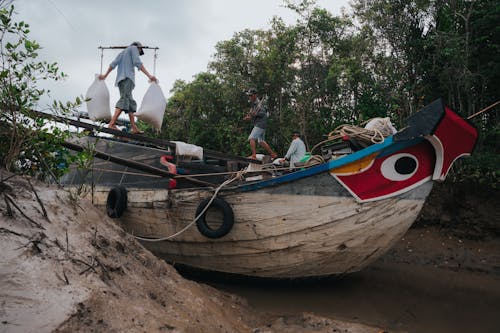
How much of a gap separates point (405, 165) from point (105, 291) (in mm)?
3140

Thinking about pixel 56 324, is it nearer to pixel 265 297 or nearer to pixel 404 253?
pixel 265 297

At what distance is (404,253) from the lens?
23.3ft

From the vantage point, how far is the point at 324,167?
13.8 feet

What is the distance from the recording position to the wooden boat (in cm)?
406

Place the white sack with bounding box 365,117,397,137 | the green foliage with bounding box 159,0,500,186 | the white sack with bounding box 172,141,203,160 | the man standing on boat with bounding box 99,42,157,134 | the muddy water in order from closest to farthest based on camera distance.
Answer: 1. the muddy water
2. the white sack with bounding box 365,117,397,137
3. the white sack with bounding box 172,141,203,160
4. the man standing on boat with bounding box 99,42,157,134
5. the green foliage with bounding box 159,0,500,186

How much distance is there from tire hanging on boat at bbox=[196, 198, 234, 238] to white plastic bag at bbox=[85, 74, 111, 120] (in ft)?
7.95

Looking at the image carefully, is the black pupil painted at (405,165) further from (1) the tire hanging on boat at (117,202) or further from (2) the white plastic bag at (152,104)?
(1) the tire hanging on boat at (117,202)

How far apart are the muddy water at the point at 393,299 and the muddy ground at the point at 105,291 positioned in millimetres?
28

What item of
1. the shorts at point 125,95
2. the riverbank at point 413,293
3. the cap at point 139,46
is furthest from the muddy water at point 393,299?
the cap at point 139,46

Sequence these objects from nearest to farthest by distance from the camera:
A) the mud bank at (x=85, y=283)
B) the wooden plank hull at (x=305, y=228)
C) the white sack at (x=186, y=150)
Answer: the mud bank at (x=85, y=283)
the wooden plank hull at (x=305, y=228)
the white sack at (x=186, y=150)

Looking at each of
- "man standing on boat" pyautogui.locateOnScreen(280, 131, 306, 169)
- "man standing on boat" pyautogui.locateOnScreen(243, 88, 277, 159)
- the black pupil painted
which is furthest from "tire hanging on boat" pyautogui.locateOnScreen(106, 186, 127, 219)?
the black pupil painted

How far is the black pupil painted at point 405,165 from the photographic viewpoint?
411cm

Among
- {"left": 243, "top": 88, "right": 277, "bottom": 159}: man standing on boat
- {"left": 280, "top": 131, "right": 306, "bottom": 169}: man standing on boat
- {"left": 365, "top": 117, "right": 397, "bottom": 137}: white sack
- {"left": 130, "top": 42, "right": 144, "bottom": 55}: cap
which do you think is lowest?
{"left": 280, "top": 131, "right": 306, "bottom": 169}: man standing on boat

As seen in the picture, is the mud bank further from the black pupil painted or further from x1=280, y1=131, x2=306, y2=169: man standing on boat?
x1=280, y1=131, x2=306, y2=169: man standing on boat
